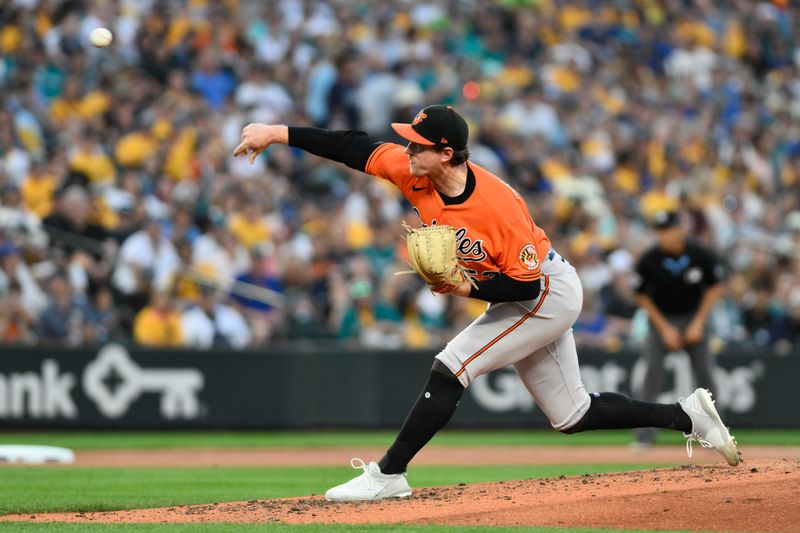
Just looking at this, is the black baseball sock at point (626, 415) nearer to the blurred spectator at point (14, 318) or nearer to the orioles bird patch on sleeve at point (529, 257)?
the orioles bird patch on sleeve at point (529, 257)

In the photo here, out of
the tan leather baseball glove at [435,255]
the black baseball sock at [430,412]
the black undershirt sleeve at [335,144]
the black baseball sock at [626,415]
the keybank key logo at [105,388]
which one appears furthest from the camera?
the keybank key logo at [105,388]

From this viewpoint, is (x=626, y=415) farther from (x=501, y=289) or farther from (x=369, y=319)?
(x=369, y=319)

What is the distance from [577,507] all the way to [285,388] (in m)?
8.07

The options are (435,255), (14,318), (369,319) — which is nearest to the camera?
(435,255)

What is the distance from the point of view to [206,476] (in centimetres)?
937

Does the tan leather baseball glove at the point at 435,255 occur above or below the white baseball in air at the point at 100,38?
below

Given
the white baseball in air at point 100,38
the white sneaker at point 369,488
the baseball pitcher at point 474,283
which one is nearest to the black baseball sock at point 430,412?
the baseball pitcher at point 474,283

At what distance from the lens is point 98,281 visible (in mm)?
13805

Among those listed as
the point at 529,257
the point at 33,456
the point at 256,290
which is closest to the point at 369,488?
the point at 529,257

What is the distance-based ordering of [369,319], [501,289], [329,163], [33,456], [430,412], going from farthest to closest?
[329,163] → [369,319] → [33,456] → [430,412] → [501,289]

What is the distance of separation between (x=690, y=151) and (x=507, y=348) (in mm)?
14180

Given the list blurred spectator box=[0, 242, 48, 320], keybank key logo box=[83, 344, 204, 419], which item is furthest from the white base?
blurred spectator box=[0, 242, 48, 320]

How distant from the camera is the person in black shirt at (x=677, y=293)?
37.7 feet

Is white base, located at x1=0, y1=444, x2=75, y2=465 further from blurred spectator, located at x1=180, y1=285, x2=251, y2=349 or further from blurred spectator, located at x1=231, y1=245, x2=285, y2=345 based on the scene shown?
blurred spectator, located at x1=231, y1=245, x2=285, y2=345
